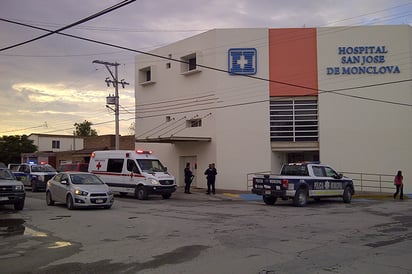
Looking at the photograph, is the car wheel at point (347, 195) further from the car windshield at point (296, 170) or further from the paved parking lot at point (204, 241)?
the paved parking lot at point (204, 241)

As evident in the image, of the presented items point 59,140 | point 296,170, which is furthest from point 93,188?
point 59,140

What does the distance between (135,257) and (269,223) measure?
6137 millimetres

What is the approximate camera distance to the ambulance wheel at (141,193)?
23.2 metres

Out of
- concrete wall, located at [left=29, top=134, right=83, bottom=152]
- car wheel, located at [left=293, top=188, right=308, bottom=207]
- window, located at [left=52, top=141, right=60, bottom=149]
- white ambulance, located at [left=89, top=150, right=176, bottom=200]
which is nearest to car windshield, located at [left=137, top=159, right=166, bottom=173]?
white ambulance, located at [left=89, top=150, right=176, bottom=200]

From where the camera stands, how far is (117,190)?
2467 centimetres

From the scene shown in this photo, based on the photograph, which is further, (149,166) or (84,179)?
(149,166)

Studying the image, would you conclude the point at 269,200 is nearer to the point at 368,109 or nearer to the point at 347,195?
the point at 347,195

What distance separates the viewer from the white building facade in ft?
92.9

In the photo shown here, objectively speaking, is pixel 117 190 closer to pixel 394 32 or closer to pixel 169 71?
pixel 169 71

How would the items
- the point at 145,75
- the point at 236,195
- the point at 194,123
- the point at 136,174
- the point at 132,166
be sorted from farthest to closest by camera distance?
the point at 145,75
the point at 194,123
the point at 236,195
the point at 132,166
the point at 136,174

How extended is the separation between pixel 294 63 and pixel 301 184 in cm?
1084

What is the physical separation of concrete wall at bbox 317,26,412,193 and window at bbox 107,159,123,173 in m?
12.1

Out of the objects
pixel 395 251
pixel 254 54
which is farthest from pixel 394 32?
pixel 395 251

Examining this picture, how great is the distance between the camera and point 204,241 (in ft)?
35.1
